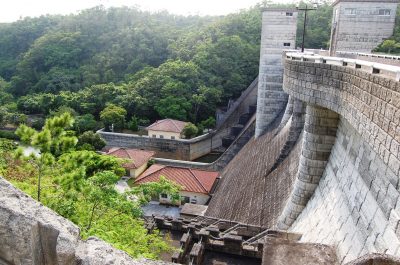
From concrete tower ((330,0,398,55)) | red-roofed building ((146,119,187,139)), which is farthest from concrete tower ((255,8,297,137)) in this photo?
red-roofed building ((146,119,187,139))

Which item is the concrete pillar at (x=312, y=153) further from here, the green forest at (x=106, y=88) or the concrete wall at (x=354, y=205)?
the green forest at (x=106, y=88)

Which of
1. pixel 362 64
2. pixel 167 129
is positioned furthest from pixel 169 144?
pixel 362 64

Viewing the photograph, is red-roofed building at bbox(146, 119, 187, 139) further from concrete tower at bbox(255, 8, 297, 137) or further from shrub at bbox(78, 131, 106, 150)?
concrete tower at bbox(255, 8, 297, 137)

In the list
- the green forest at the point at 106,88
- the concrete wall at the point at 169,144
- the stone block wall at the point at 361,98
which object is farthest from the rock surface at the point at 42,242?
the concrete wall at the point at 169,144

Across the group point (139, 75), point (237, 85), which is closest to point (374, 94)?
point (237, 85)

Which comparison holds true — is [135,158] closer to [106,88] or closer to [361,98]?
[106,88]

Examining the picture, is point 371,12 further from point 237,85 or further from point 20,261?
point 20,261
